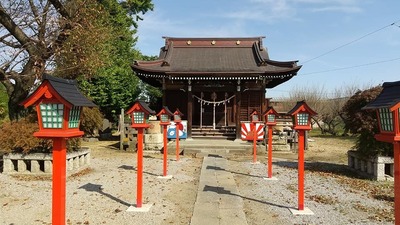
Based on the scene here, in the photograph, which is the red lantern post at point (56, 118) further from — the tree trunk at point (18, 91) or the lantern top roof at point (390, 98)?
the tree trunk at point (18, 91)

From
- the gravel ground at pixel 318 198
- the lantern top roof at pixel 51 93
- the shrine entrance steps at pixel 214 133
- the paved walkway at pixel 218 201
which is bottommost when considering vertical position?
the gravel ground at pixel 318 198

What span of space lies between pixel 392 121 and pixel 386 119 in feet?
0.58

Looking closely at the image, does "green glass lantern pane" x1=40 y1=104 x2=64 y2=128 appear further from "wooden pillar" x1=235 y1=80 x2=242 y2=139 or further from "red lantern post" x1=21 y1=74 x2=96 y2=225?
"wooden pillar" x1=235 y1=80 x2=242 y2=139

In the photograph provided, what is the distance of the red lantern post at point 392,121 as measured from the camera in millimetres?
3621

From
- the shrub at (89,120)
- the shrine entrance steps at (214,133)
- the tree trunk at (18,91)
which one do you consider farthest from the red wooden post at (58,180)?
the shrine entrance steps at (214,133)

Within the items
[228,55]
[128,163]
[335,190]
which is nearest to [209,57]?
[228,55]

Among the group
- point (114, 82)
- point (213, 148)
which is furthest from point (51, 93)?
point (114, 82)

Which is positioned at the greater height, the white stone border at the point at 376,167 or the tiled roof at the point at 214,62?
the tiled roof at the point at 214,62

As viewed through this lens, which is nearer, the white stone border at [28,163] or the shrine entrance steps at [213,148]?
the white stone border at [28,163]

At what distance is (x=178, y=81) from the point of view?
735 inches

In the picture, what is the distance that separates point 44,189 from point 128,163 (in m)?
4.71

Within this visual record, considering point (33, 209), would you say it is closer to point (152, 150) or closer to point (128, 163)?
point (128, 163)

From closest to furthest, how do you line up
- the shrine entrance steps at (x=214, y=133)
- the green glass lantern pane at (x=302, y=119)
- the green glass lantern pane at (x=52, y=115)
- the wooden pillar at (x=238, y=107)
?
the green glass lantern pane at (x=52, y=115) → the green glass lantern pane at (x=302, y=119) → the wooden pillar at (x=238, y=107) → the shrine entrance steps at (x=214, y=133)

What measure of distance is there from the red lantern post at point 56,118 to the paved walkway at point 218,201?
2194 millimetres
